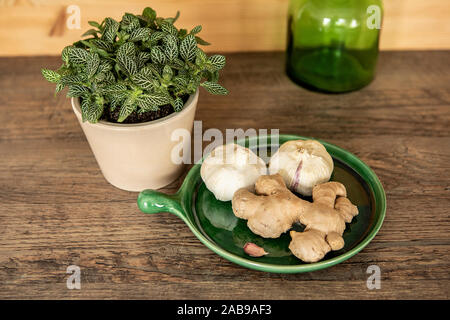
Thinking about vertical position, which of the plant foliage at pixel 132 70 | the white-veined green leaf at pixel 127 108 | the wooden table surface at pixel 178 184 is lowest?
the wooden table surface at pixel 178 184

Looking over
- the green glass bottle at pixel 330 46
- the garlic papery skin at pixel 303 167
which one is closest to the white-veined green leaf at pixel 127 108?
the garlic papery skin at pixel 303 167

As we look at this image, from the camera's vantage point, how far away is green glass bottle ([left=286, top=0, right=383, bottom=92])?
95 cm

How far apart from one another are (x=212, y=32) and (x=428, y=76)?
51 centimetres

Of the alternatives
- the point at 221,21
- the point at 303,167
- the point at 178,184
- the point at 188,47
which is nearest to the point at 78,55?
the point at 188,47

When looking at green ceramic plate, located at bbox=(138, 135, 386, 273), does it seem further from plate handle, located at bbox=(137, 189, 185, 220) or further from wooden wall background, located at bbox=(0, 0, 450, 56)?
wooden wall background, located at bbox=(0, 0, 450, 56)

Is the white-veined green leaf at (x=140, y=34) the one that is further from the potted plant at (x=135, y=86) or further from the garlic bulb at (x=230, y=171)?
the garlic bulb at (x=230, y=171)

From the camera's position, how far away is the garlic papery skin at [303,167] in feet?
2.28

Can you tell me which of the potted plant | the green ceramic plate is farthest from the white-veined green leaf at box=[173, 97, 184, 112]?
the green ceramic plate

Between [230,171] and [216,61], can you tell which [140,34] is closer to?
[216,61]

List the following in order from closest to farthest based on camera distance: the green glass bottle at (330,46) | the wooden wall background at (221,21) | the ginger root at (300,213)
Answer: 1. the ginger root at (300,213)
2. the green glass bottle at (330,46)
3. the wooden wall background at (221,21)

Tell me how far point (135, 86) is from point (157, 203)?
170 mm

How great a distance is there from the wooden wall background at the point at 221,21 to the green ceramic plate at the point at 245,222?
18.3 inches

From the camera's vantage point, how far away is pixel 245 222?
673mm

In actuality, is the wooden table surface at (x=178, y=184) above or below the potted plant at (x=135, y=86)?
below
